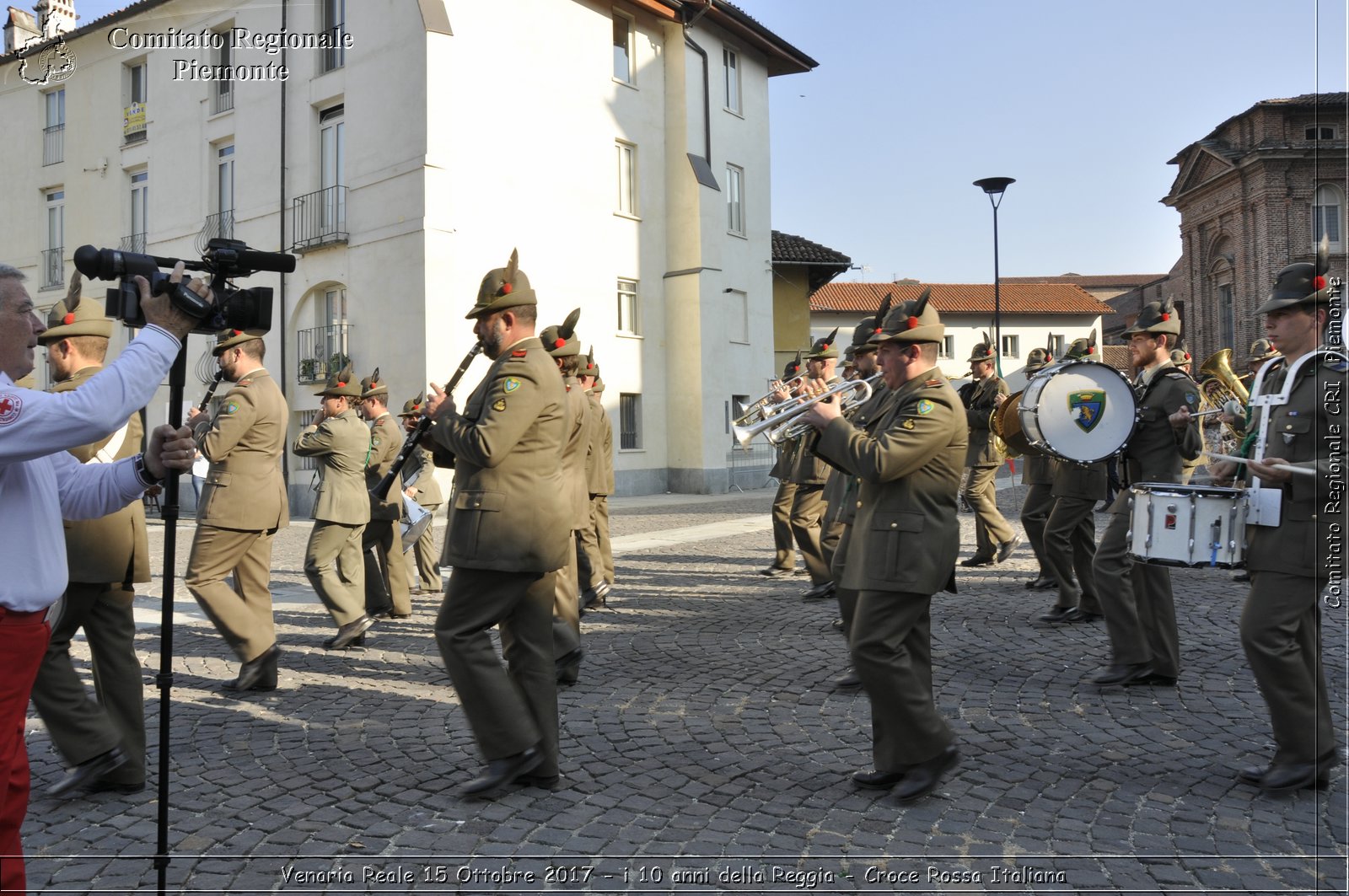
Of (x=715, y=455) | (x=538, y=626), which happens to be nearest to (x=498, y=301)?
(x=538, y=626)

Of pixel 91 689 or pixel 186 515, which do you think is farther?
pixel 186 515

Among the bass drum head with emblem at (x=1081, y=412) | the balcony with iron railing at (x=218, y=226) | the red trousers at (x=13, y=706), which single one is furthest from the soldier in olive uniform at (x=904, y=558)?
the balcony with iron railing at (x=218, y=226)

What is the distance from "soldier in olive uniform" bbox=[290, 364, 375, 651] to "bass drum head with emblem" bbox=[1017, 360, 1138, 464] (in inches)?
202

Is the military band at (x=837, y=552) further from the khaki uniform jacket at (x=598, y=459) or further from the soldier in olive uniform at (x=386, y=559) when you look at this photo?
the khaki uniform jacket at (x=598, y=459)

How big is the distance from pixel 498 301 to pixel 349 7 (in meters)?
21.0

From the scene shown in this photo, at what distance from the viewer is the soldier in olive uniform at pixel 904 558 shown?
4.43 metres

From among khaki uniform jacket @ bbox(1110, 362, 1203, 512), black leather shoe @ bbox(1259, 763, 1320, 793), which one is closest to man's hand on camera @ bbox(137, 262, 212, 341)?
black leather shoe @ bbox(1259, 763, 1320, 793)

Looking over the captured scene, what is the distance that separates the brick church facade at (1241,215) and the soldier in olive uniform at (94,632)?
115 ft

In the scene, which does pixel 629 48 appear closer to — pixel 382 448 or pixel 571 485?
pixel 382 448

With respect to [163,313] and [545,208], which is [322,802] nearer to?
[163,313]

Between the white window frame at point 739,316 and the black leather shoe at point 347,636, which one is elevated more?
the white window frame at point 739,316

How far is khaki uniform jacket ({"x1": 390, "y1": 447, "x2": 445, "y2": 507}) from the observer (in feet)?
34.4

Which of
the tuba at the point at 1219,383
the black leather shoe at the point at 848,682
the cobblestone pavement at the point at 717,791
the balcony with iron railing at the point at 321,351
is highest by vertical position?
the balcony with iron railing at the point at 321,351

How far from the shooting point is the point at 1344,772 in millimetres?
4723
